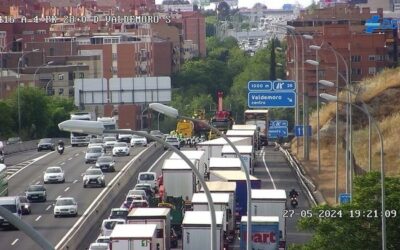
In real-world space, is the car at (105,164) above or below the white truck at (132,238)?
below

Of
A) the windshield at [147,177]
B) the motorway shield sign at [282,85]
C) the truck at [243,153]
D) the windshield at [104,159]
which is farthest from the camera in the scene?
the motorway shield sign at [282,85]

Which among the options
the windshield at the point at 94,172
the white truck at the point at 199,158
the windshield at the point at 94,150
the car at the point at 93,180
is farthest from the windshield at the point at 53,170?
the windshield at the point at 94,150

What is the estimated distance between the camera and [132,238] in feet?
129

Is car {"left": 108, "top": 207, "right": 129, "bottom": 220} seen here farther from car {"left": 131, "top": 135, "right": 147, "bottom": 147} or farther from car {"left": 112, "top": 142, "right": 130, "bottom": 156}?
car {"left": 131, "top": 135, "right": 147, "bottom": 147}

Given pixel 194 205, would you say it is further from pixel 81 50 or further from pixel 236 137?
pixel 81 50

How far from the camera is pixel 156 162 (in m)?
78.5

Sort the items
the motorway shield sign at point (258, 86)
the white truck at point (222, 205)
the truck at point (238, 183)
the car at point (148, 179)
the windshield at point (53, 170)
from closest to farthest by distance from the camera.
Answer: the white truck at point (222, 205) → the truck at point (238, 183) → the car at point (148, 179) → the windshield at point (53, 170) → the motorway shield sign at point (258, 86)

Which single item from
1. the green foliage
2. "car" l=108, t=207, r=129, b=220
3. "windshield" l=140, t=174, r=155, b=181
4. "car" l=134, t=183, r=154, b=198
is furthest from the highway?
the green foliage

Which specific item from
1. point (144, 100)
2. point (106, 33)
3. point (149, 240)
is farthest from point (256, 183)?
point (106, 33)

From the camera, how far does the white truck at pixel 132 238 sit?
3931cm

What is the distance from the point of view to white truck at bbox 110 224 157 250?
129ft

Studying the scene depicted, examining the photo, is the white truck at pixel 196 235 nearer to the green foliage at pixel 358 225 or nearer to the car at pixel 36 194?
the green foliage at pixel 358 225

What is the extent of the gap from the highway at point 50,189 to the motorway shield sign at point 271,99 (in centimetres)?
637

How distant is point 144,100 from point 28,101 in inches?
523
